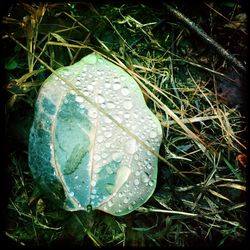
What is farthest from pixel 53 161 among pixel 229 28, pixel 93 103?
pixel 229 28

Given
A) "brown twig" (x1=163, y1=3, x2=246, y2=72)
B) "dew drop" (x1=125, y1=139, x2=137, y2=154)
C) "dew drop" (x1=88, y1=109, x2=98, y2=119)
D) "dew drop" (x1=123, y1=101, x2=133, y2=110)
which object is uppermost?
"brown twig" (x1=163, y1=3, x2=246, y2=72)

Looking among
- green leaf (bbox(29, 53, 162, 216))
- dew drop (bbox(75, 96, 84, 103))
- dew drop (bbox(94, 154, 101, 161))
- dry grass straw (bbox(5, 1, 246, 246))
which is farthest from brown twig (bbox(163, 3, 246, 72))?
dew drop (bbox(94, 154, 101, 161))

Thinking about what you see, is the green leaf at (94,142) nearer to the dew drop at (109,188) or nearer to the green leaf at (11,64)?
the dew drop at (109,188)

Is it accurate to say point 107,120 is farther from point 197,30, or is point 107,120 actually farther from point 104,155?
point 197,30

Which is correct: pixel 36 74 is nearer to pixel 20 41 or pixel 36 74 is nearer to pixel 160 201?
pixel 20 41

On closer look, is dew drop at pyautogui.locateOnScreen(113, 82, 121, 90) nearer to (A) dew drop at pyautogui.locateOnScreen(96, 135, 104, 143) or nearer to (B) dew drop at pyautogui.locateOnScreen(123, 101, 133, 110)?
(B) dew drop at pyautogui.locateOnScreen(123, 101, 133, 110)

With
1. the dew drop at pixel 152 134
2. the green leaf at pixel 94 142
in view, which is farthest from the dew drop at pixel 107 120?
the dew drop at pixel 152 134

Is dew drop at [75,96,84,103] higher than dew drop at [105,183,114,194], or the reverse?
dew drop at [75,96,84,103]

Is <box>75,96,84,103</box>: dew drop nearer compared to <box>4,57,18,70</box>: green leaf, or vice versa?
<box>75,96,84,103</box>: dew drop

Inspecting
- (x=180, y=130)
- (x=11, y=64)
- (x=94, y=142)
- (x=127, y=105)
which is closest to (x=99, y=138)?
(x=94, y=142)
